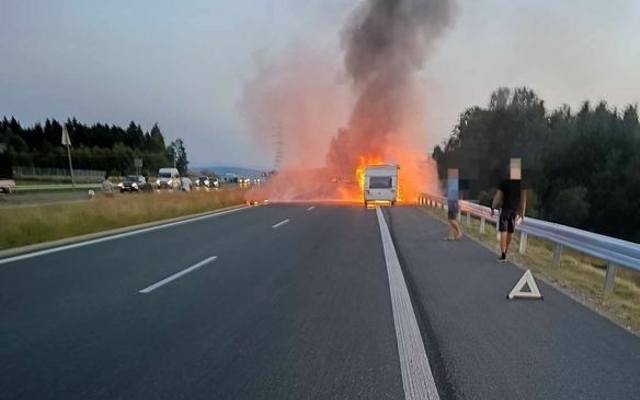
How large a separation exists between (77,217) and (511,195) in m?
12.6

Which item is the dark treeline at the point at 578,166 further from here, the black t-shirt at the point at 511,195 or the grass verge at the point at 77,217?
the black t-shirt at the point at 511,195

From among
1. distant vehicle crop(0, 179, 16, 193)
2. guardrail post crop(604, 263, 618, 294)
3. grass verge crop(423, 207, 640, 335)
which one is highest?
distant vehicle crop(0, 179, 16, 193)

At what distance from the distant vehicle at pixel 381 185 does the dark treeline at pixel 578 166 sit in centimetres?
471

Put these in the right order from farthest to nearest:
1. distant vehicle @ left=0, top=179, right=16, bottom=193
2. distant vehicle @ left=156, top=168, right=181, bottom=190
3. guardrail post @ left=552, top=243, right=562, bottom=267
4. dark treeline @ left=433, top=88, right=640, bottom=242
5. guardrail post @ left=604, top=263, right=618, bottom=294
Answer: distant vehicle @ left=156, top=168, right=181, bottom=190
dark treeline @ left=433, top=88, right=640, bottom=242
distant vehicle @ left=0, top=179, right=16, bottom=193
guardrail post @ left=552, top=243, right=562, bottom=267
guardrail post @ left=604, top=263, right=618, bottom=294

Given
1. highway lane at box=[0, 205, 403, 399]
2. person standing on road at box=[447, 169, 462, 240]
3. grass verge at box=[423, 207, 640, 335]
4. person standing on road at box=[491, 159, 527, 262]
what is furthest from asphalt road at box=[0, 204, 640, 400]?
person standing on road at box=[447, 169, 462, 240]

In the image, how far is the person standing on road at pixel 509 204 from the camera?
11.1m

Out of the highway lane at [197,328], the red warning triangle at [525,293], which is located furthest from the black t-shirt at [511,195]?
the red warning triangle at [525,293]

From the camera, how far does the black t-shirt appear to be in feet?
36.3

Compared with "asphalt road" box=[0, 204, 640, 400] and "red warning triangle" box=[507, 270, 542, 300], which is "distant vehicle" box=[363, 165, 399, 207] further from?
"red warning triangle" box=[507, 270, 542, 300]

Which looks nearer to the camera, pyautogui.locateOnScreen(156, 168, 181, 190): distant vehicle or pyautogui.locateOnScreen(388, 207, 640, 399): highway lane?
pyautogui.locateOnScreen(388, 207, 640, 399): highway lane

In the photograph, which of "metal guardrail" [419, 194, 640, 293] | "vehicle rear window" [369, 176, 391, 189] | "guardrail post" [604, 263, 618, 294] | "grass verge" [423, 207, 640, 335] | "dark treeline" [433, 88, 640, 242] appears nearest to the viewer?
"grass verge" [423, 207, 640, 335]

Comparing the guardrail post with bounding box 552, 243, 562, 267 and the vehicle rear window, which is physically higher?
the vehicle rear window

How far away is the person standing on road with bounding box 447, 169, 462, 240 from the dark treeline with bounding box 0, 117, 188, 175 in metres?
68.2

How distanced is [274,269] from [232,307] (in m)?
2.95
